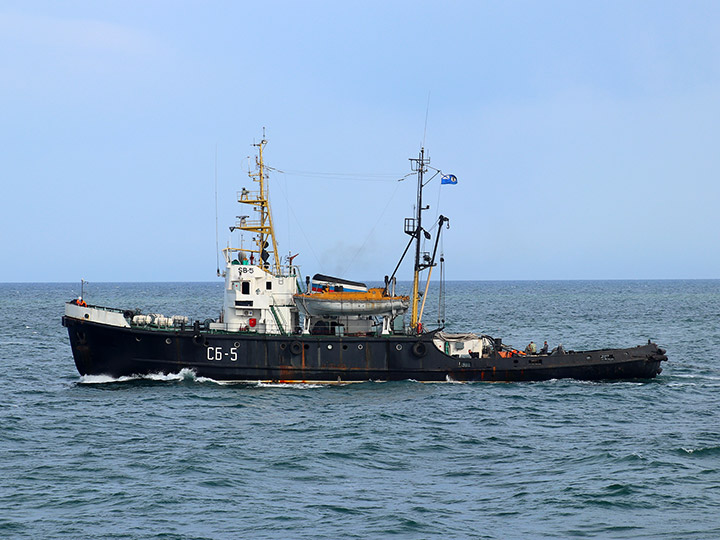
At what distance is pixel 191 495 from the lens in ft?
74.2

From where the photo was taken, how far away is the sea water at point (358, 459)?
20.6 m

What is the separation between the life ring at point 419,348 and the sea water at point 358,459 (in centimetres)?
154

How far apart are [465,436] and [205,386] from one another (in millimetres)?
13371

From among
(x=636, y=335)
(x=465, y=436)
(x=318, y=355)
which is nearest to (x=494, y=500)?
(x=465, y=436)

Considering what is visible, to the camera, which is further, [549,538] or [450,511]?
[450,511]

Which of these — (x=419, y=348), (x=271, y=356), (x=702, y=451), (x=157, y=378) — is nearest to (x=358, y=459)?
→ (x=702, y=451)

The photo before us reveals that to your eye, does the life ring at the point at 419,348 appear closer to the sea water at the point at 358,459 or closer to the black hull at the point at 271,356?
the black hull at the point at 271,356

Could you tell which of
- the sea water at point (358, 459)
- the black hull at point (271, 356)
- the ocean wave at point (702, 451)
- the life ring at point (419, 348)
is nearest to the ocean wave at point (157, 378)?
the sea water at point (358, 459)

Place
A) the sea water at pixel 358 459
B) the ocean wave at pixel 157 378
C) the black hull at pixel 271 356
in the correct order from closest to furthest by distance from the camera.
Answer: the sea water at pixel 358 459
the black hull at pixel 271 356
the ocean wave at pixel 157 378

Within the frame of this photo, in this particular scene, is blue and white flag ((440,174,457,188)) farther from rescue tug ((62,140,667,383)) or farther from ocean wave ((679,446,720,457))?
ocean wave ((679,446,720,457))

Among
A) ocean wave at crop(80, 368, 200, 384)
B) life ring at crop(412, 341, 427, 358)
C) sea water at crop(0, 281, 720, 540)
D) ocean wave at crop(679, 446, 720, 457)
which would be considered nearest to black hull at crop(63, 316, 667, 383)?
life ring at crop(412, 341, 427, 358)

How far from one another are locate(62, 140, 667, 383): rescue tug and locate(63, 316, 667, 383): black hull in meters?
0.05

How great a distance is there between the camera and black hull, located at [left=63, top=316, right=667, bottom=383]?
3744 cm

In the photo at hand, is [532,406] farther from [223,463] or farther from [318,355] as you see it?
[223,463]
